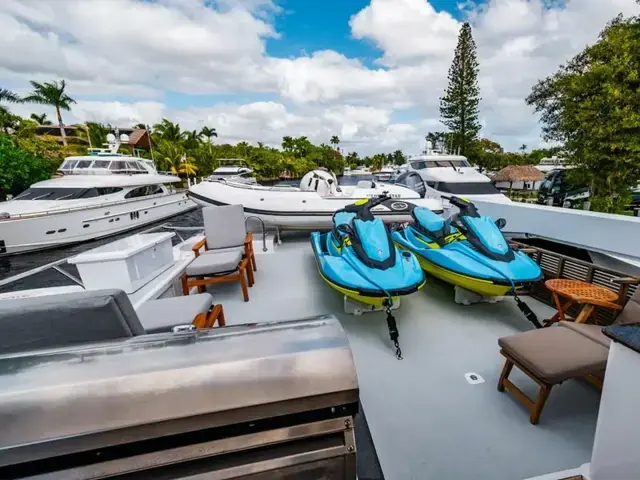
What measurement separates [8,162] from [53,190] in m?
4.41

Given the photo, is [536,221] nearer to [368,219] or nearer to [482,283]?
[482,283]

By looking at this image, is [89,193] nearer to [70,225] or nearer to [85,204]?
[85,204]

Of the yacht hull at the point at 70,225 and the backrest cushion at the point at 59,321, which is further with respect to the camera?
the yacht hull at the point at 70,225

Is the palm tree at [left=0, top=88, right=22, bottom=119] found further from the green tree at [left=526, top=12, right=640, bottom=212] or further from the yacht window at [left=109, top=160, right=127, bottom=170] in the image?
the green tree at [left=526, top=12, right=640, bottom=212]

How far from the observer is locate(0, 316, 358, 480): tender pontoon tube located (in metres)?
0.57

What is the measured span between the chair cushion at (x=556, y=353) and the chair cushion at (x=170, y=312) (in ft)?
5.69

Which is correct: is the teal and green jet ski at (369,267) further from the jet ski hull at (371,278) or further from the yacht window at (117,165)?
the yacht window at (117,165)

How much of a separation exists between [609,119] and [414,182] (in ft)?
13.7

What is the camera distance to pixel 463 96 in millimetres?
16391

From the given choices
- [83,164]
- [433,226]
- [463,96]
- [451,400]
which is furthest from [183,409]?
[463,96]

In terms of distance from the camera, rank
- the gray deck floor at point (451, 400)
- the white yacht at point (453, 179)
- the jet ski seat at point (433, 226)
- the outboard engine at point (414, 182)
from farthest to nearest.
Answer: the outboard engine at point (414, 182)
the white yacht at point (453, 179)
the jet ski seat at point (433, 226)
the gray deck floor at point (451, 400)

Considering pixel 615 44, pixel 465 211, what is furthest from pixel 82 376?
pixel 615 44

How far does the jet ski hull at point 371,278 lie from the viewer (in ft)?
6.97

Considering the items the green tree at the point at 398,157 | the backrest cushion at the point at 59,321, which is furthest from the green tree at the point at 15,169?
the green tree at the point at 398,157
